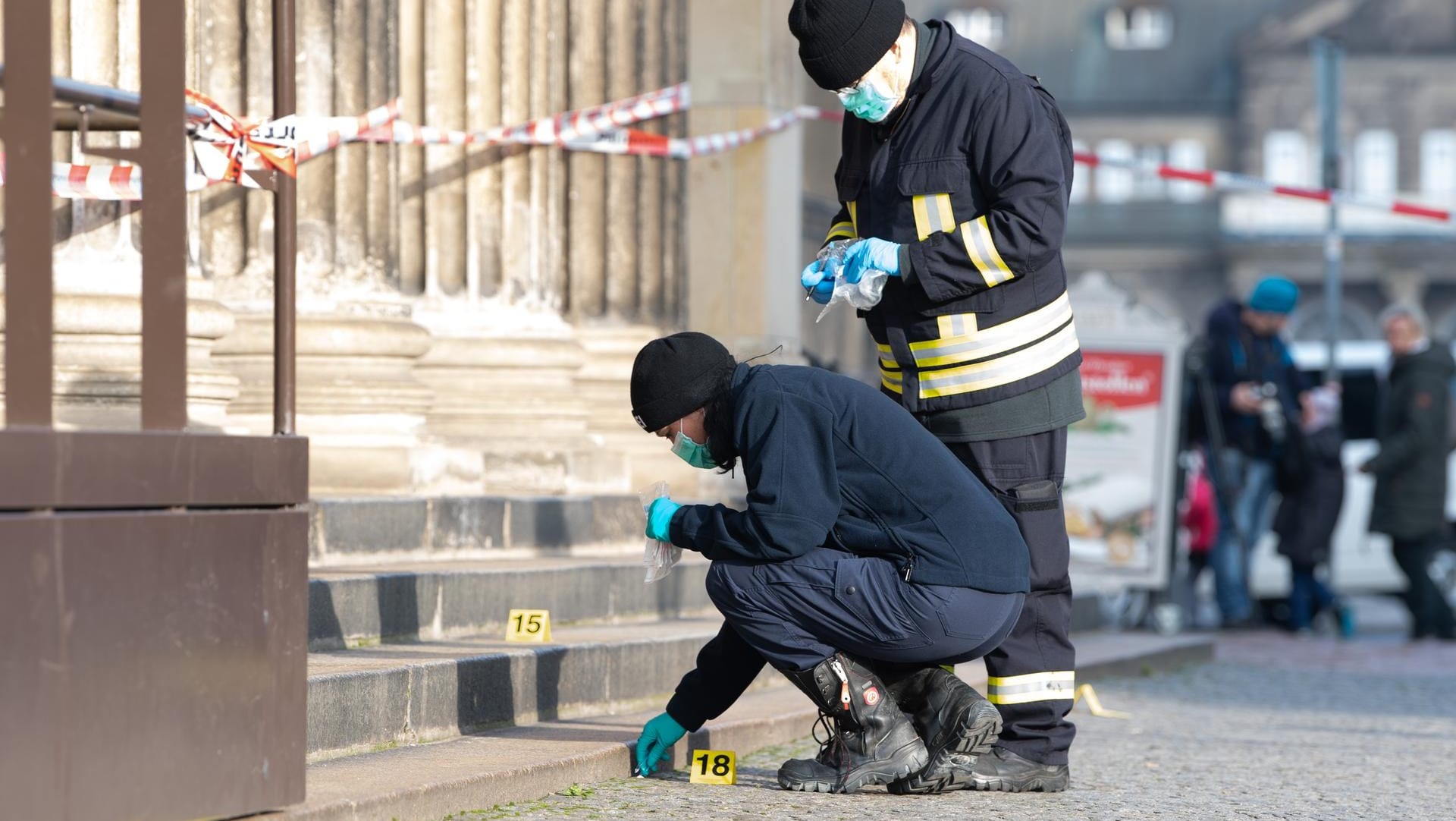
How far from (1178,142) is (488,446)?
5324 centimetres

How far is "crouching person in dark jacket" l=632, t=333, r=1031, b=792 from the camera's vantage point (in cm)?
440

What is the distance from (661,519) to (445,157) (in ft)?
11.9

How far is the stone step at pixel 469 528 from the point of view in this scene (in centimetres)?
629

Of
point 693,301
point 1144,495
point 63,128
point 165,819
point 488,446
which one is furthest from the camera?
point 1144,495

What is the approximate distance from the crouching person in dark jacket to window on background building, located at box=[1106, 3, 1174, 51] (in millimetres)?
56983

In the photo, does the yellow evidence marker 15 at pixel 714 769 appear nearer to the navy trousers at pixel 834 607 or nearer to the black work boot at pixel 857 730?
the black work boot at pixel 857 730

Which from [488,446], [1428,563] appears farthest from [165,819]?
[1428,563]

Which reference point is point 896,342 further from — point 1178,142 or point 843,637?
point 1178,142

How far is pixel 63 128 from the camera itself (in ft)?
13.6

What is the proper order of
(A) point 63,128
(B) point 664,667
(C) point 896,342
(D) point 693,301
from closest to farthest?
(A) point 63,128 → (C) point 896,342 → (B) point 664,667 → (D) point 693,301

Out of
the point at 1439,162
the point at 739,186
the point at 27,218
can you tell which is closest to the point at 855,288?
the point at 27,218

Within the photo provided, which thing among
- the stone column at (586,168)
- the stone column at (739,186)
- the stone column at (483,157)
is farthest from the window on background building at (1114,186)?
the stone column at (483,157)

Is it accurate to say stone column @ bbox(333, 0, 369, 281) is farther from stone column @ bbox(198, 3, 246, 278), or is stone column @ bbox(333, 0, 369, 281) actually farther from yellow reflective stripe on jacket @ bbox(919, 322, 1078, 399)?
yellow reflective stripe on jacket @ bbox(919, 322, 1078, 399)

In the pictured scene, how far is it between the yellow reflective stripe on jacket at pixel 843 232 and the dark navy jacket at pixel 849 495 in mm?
545
